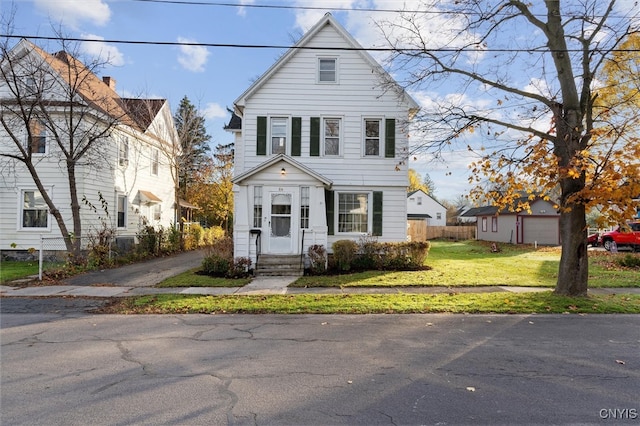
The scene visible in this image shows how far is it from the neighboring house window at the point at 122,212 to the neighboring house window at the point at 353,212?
12430mm

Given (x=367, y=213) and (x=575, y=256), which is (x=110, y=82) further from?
(x=575, y=256)

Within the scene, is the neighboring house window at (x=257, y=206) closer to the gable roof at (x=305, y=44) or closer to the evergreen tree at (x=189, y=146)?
the gable roof at (x=305, y=44)

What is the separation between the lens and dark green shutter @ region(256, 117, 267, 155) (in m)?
15.8

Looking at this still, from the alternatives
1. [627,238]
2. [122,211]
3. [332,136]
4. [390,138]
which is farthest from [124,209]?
[627,238]

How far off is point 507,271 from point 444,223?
51.4m

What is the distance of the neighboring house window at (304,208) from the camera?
48.0 ft

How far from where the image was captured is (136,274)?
1395 centimetres

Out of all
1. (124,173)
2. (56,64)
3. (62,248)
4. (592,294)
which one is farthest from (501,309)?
(56,64)

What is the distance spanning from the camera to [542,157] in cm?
920

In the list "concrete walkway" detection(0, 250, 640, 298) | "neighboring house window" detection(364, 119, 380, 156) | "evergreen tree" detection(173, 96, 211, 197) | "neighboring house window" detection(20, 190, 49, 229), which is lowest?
"concrete walkway" detection(0, 250, 640, 298)

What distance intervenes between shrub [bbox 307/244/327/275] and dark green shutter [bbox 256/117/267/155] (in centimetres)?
473

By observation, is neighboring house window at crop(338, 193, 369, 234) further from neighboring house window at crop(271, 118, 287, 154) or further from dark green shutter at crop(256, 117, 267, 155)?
dark green shutter at crop(256, 117, 267, 155)

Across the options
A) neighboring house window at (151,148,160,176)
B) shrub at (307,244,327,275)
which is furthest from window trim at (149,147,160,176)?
shrub at (307,244,327,275)

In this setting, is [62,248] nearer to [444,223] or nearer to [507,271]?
[507,271]
